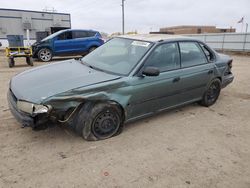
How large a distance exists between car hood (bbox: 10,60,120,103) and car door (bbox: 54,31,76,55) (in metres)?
7.83

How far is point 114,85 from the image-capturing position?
2934 mm

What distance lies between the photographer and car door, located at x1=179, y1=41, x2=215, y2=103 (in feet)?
12.5

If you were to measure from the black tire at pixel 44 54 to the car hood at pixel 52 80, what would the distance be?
7858 mm

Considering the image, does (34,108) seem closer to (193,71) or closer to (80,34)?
(193,71)

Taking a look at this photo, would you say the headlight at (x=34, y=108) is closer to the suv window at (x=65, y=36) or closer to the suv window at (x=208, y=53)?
the suv window at (x=208, y=53)

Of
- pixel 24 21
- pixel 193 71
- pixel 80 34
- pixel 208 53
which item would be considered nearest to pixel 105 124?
pixel 193 71

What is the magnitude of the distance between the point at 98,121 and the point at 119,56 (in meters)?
1.24

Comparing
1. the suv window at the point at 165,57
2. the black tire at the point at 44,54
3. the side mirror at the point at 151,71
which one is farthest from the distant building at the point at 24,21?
the side mirror at the point at 151,71

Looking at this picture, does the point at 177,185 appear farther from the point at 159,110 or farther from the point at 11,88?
the point at 11,88

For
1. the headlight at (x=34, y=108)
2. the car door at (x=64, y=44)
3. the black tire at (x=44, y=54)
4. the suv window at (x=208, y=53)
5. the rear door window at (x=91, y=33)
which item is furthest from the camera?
the rear door window at (x=91, y=33)

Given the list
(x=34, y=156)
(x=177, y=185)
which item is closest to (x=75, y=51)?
(x=34, y=156)

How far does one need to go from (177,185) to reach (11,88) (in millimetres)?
2585

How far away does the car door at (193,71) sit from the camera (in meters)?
3.81

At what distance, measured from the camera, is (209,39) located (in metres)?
20.1
